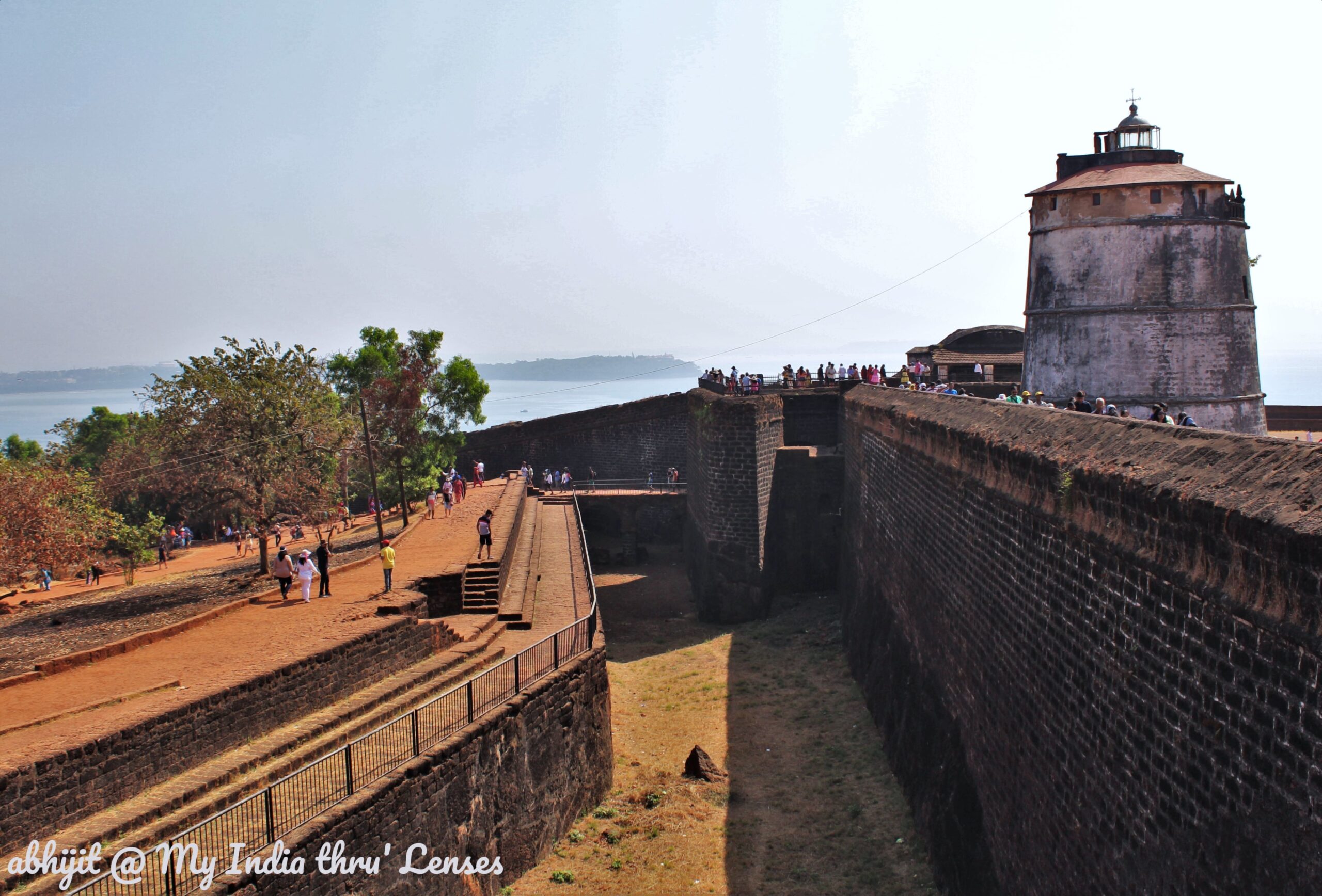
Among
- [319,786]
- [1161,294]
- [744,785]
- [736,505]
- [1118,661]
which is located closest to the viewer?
[1118,661]

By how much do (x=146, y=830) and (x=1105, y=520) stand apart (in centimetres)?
801

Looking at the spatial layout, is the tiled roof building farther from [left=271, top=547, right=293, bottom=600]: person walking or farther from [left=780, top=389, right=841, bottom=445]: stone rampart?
[left=271, top=547, right=293, bottom=600]: person walking

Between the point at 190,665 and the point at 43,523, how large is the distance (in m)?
9.16

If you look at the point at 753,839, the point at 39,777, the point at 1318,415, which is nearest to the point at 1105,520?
the point at 753,839

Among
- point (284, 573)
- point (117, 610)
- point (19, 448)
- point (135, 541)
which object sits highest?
point (19, 448)

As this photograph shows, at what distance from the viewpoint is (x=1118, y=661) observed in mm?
7297

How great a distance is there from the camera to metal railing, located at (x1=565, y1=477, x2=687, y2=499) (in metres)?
32.5

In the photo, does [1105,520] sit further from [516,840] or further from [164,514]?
[164,514]

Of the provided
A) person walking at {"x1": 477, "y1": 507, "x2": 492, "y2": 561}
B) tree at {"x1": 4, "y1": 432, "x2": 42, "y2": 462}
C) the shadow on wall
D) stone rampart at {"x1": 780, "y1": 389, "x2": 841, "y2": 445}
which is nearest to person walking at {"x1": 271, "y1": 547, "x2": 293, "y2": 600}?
person walking at {"x1": 477, "y1": 507, "x2": 492, "y2": 561}

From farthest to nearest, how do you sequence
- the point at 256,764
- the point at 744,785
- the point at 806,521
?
the point at 806,521
the point at 744,785
the point at 256,764

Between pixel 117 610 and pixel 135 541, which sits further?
pixel 135 541

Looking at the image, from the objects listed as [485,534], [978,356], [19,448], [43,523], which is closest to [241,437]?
[43,523]

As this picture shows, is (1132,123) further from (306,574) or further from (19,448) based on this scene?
(19,448)

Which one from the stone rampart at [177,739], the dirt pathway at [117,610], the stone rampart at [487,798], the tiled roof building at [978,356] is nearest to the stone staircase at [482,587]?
the stone rampart at [487,798]
